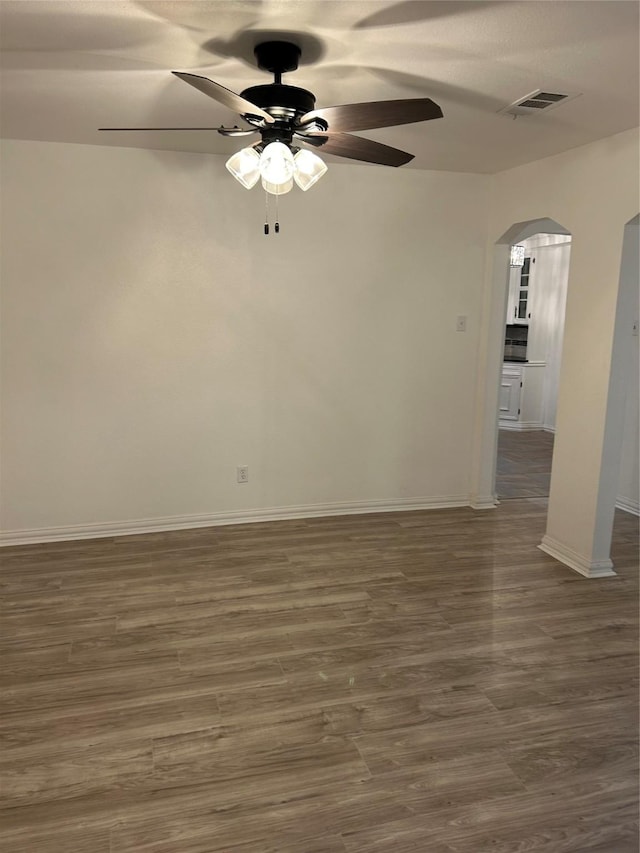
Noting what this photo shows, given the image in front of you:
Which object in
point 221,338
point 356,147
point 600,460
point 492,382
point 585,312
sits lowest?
point 600,460

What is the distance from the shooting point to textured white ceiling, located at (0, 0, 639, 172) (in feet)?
6.76

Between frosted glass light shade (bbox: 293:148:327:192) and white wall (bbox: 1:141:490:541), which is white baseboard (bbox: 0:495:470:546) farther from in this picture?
frosted glass light shade (bbox: 293:148:327:192)

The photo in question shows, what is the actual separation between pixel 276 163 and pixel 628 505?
429cm

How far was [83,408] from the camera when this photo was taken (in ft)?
13.9

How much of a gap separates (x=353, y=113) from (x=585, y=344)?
7.35ft

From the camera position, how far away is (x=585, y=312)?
3.84m

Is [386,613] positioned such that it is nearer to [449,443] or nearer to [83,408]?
[449,443]

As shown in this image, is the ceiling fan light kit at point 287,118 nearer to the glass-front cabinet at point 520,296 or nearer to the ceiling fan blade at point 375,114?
the ceiling fan blade at point 375,114

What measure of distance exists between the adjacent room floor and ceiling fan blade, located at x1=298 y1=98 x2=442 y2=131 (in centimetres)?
373

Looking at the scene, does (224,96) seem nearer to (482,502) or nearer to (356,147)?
(356,147)

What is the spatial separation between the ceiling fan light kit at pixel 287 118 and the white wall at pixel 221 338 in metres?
1.81

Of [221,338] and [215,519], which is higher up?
[221,338]

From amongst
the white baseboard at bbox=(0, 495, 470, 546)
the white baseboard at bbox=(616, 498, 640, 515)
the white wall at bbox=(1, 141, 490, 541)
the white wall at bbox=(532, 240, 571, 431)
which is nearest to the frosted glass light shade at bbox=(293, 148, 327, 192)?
the white wall at bbox=(1, 141, 490, 541)

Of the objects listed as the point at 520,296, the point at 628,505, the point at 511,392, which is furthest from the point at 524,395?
the point at 628,505
